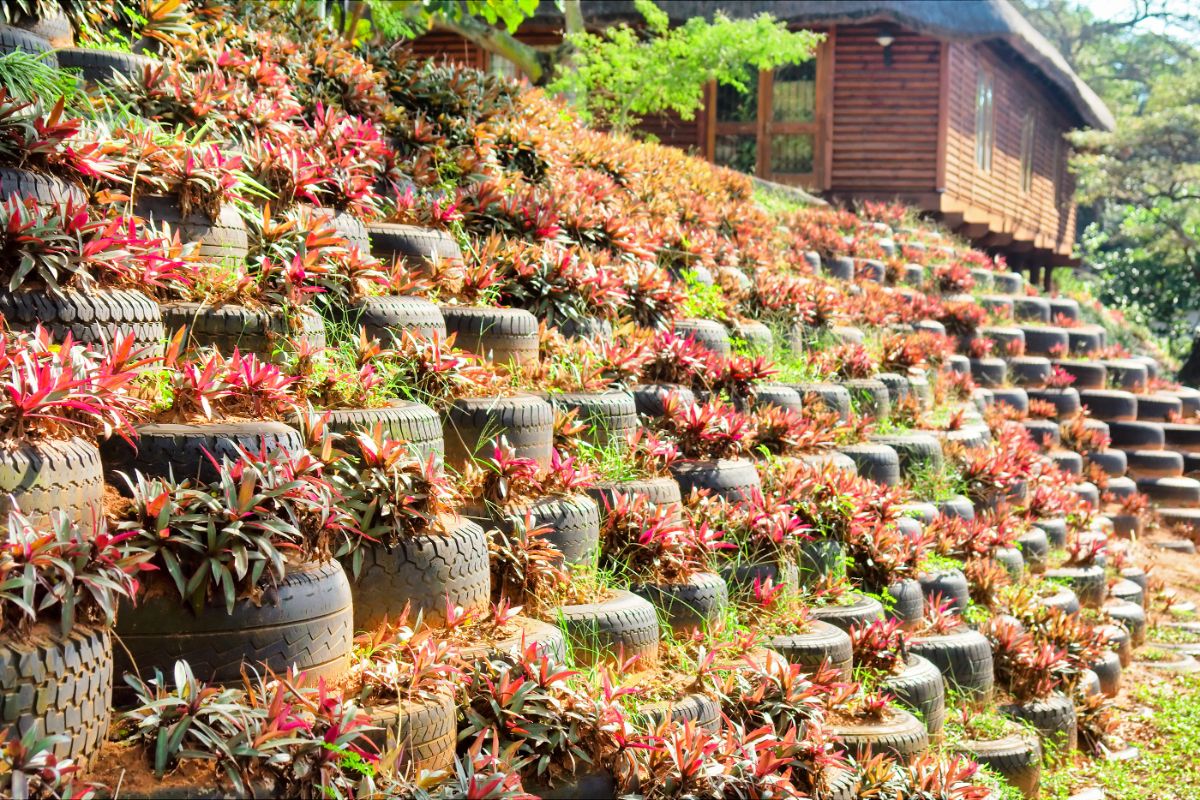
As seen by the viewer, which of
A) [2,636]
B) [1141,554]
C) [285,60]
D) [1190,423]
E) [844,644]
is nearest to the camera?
[2,636]

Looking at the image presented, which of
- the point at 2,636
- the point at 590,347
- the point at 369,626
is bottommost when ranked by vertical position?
the point at 369,626

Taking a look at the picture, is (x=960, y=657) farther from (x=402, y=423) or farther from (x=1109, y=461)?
(x=1109, y=461)

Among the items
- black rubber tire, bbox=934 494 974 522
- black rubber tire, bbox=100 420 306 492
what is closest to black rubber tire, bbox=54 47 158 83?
black rubber tire, bbox=100 420 306 492

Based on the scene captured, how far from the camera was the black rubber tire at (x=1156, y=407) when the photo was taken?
1554cm

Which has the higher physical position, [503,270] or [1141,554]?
[503,270]

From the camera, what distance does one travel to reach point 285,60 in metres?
7.76

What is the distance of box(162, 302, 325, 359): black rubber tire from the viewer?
4.89 m

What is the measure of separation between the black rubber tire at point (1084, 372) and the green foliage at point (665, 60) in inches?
209

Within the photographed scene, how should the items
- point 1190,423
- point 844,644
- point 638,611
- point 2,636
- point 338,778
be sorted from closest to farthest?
point 2,636
point 338,778
point 638,611
point 844,644
point 1190,423

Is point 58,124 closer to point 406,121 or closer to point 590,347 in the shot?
point 590,347

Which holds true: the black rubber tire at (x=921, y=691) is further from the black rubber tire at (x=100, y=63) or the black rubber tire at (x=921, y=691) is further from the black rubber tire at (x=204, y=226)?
the black rubber tire at (x=100, y=63)

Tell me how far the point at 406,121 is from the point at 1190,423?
11.6 m

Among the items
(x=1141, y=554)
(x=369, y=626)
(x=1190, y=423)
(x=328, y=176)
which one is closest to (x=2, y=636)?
(x=369, y=626)

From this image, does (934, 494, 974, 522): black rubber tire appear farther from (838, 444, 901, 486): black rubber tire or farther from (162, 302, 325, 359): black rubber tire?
(162, 302, 325, 359): black rubber tire
